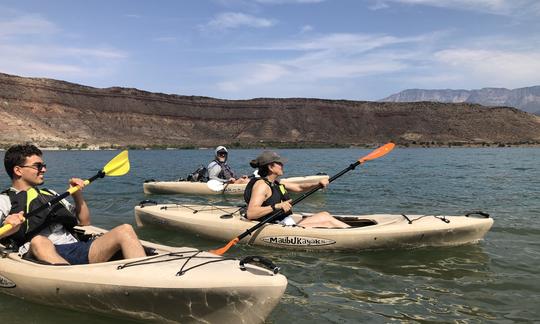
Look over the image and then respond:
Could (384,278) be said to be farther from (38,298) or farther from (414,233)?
(38,298)

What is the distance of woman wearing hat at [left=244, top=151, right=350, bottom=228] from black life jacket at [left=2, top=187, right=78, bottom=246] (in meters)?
2.67

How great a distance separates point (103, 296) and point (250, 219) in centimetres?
327

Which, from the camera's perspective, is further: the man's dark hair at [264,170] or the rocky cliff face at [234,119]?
the rocky cliff face at [234,119]

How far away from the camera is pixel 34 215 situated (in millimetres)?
4887

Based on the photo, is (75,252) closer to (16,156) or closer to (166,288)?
(16,156)

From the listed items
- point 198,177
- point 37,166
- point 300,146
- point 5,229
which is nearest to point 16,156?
point 37,166

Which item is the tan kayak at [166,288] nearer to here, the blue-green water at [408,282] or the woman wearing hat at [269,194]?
the blue-green water at [408,282]

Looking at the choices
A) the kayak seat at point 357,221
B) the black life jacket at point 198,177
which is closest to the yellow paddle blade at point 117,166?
the kayak seat at point 357,221

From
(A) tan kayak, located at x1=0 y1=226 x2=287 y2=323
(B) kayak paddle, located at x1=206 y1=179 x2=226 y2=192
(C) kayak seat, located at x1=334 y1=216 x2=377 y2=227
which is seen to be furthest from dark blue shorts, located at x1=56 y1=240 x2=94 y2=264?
(B) kayak paddle, located at x1=206 y1=179 x2=226 y2=192

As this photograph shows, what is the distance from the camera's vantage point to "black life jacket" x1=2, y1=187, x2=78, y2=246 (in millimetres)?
4902

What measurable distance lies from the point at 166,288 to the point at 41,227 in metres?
1.74

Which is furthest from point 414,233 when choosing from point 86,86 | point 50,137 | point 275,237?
point 86,86

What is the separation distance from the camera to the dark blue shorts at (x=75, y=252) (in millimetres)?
4836

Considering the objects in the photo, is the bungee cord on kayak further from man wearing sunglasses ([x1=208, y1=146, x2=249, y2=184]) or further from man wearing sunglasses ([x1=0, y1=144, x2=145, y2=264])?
man wearing sunglasses ([x1=208, y1=146, x2=249, y2=184])
